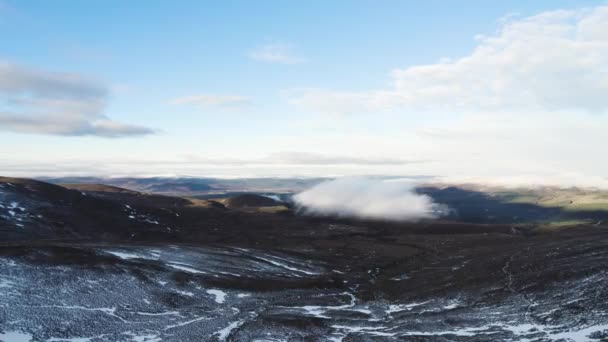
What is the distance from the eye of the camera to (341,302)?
203ft

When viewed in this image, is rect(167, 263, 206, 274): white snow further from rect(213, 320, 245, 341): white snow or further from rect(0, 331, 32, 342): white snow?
rect(0, 331, 32, 342): white snow

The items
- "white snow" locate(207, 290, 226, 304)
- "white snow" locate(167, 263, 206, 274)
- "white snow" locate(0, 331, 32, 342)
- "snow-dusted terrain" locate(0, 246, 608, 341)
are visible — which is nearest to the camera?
"white snow" locate(0, 331, 32, 342)

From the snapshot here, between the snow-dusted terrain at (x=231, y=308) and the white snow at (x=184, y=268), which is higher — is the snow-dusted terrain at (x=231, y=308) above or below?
above

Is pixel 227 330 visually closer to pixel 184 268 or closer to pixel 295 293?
pixel 295 293

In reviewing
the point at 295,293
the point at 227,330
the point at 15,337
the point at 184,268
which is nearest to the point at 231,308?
the point at 227,330

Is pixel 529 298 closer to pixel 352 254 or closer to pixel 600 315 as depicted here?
pixel 600 315

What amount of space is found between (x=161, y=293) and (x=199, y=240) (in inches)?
3179

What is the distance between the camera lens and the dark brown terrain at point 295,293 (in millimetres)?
43219

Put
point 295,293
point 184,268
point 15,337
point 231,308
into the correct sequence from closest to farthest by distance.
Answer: point 15,337 → point 231,308 → point 295,293 → point 184,268

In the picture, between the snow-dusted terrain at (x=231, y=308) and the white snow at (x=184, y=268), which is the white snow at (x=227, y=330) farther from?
the white snow at (x=184, y=268)

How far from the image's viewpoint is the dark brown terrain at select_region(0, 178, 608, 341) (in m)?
43.2

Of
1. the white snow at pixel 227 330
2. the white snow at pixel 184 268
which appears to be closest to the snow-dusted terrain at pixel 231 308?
the white snow at pixel 227 330

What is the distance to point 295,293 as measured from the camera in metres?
68.0

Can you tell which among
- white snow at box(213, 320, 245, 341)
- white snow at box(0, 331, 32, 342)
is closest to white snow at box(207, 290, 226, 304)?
white snow at box(213, 320, 245, 341)
